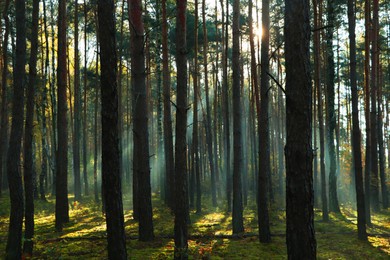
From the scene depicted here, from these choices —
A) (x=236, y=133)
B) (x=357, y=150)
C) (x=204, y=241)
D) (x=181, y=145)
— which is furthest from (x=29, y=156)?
(x=357, y=150)

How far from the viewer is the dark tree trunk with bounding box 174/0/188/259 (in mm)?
7164

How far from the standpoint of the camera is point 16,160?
6.77 meters

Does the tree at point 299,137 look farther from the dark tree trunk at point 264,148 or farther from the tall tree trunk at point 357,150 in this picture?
the tall tree trunk at point 357,150

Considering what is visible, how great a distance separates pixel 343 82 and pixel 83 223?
2654 centimetres

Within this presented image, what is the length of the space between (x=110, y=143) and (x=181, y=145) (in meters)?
2.15

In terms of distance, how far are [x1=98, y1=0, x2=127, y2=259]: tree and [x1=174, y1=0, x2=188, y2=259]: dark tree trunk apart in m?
1.85

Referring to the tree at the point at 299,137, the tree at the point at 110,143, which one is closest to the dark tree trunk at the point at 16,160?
the tree at the point at 110,143

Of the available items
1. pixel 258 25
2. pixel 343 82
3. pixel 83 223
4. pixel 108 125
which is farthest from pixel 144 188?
pixel 343 82

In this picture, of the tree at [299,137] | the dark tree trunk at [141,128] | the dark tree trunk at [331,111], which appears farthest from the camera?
the dark tree trunk at [331,111]

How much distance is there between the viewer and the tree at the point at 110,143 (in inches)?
214

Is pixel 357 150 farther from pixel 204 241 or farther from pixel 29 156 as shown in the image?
pixel 29 156

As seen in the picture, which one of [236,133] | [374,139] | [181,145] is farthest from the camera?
[374,139]

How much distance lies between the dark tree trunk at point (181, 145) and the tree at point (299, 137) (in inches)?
120

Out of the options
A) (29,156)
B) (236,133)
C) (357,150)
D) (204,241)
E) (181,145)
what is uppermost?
(236,133)
